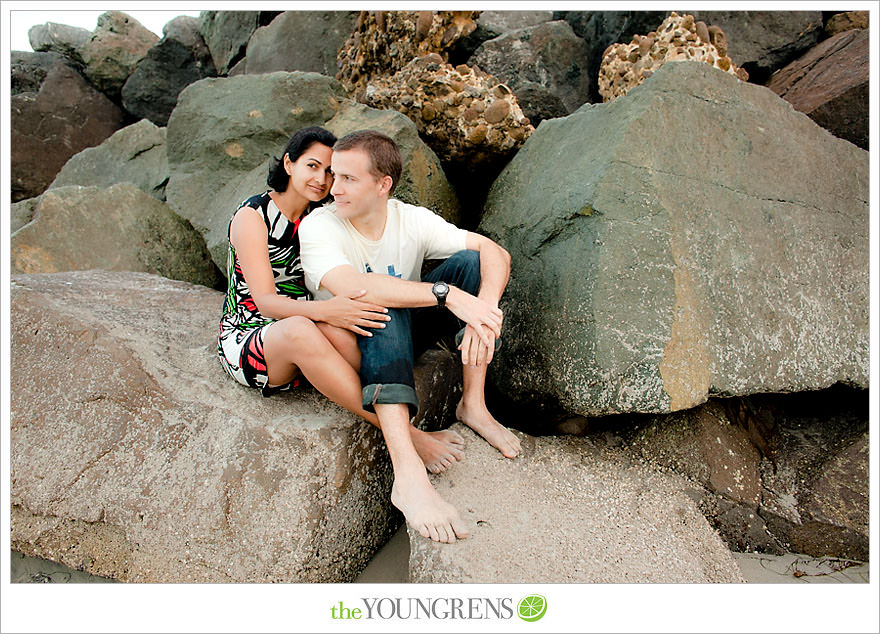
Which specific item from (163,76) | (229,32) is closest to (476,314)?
(229,32)

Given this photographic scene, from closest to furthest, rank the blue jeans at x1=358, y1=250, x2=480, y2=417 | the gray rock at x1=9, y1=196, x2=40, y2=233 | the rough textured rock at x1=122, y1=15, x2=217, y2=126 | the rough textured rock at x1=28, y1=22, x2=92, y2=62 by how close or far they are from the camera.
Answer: the blue jeans at x1=358, y1=250, x2=480, y2=417, the gray rock at x1=9, y1=196, x2=40, y2=233, the rough textured rock at x1=122, y1=15, x2=217, y2=126, the rough textured rock at x1=28, y1=22, x2=92, y2=62

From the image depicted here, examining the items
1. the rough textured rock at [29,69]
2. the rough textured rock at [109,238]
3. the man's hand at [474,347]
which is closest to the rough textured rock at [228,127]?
the rough textured rock at [109,238]

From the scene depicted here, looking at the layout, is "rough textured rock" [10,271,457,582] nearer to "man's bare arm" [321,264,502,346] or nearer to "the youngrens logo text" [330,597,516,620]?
"the youngrens logo text" [330,597,516,620]

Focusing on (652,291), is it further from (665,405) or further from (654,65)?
(654,65)

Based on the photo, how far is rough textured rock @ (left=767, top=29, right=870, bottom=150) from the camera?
353cm

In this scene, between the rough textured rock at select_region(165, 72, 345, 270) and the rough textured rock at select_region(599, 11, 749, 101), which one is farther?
the rough textured rock at select_region(599, 11, 749, 101)

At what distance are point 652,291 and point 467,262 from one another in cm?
64

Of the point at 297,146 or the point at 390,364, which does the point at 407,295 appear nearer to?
the point at 390,364

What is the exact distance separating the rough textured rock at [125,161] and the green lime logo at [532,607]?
3667mm

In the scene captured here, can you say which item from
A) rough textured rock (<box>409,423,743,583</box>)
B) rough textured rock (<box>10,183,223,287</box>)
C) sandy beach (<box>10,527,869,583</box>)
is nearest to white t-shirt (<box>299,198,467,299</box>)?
rough textured rock (<box>409,423,743,583</box>)

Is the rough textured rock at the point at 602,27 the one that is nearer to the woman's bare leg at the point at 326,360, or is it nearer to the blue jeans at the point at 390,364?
the blue jeans at the point at 390,364

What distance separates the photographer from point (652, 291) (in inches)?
89.4

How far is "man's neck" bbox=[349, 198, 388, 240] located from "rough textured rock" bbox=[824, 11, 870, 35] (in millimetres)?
3818

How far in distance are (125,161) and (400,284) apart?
11.0ft
